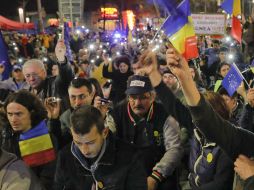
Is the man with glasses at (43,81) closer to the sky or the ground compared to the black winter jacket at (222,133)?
closer to the sky

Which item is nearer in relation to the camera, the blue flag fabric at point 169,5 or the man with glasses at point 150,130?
the blue flag fabric at point 169,5

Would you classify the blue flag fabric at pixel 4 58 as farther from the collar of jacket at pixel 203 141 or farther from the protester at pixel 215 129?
the protester at pixel 215 129

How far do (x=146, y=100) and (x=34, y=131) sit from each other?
1.30m

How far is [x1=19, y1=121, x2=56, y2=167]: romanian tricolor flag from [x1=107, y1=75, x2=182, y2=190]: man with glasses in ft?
3.32

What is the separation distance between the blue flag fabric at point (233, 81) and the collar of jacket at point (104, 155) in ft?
8.94

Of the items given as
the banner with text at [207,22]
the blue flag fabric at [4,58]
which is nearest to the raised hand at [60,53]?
the blue flag fabric at [4,58]

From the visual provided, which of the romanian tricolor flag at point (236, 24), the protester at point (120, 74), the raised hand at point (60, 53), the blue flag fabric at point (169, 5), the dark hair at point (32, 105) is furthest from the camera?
the protester at point (120, 74)

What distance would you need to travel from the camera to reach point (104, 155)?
126 inches

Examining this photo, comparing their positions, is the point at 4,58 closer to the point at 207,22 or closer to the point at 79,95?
the point at 79,95

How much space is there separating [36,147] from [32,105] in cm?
42

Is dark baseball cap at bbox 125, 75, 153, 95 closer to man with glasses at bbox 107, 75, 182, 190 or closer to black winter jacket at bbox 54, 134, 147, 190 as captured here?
man with glasses at bbox 107, 75, 182, 190

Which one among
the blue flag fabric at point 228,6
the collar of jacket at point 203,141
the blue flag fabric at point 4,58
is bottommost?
the collar of jacket at point 203,141

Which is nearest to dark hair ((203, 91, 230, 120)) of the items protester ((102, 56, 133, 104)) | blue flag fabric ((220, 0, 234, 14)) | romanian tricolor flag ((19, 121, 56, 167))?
romanian tricolor flag ((19, 121, 56, 167))

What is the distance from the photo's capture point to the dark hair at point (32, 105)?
390cm
